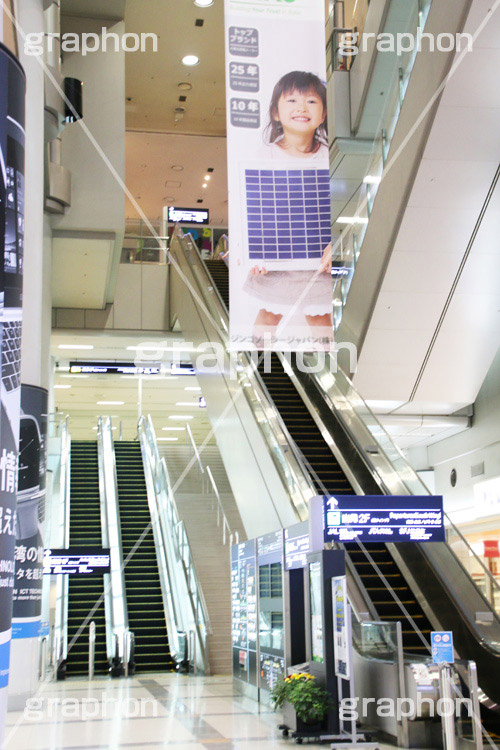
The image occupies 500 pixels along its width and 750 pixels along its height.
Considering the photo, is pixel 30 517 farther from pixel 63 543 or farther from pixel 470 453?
pixel 470 453

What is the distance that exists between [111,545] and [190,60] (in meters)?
12.2

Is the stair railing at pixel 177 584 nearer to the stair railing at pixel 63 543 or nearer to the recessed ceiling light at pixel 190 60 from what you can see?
the stair railing at pixel 63 543

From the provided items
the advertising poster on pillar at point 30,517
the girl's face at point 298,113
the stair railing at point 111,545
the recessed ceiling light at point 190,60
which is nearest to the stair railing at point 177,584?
the stair railing at point 111,545

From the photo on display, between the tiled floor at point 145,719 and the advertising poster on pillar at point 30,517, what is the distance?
972 mm

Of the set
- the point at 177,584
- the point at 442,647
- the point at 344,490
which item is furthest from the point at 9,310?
the point at 177,584

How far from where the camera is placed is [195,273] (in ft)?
59.3

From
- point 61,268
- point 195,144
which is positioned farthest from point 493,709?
point 195,144

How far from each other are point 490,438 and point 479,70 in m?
6.98

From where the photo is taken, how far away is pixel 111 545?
48.1 feet

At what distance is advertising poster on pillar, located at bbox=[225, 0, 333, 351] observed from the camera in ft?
26.6

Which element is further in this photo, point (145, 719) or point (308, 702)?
point (145, 719)

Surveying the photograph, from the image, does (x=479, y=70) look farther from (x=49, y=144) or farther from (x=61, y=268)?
(x=61, y=268)

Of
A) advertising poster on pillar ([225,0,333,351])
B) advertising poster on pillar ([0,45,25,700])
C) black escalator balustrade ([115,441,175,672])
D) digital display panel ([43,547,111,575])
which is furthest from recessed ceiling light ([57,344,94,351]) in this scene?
advertising poster on pillar ([0,45,25,700])

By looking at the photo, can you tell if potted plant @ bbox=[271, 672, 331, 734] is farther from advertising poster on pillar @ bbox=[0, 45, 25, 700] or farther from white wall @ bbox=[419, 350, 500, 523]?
white wall @ bbox=[419, 350, 500, 523]
